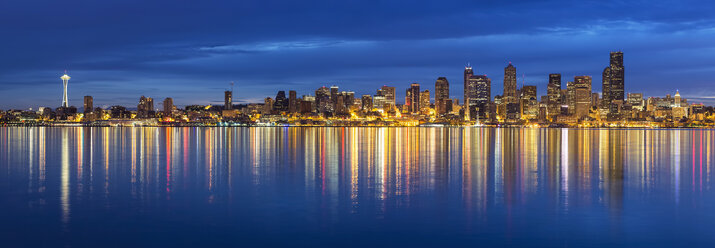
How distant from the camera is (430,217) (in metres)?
22.6

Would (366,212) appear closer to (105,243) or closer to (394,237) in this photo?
(394,237)

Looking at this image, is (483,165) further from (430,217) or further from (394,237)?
(394,237)

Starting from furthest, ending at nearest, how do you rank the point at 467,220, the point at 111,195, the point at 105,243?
the point at 111,195, the point at 467,220, the point at 105,243

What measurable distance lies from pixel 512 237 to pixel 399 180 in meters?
15.1

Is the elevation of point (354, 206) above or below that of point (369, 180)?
below

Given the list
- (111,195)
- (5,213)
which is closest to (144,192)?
(111,195)

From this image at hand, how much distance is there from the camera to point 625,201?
27.1 metres

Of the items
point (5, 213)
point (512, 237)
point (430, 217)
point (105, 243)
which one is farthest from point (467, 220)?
point (5, 213)

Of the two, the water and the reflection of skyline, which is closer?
the water

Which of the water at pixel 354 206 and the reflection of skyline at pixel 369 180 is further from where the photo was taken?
the reflection of skyline at pixel 369 180

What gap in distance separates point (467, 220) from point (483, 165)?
2413 cm

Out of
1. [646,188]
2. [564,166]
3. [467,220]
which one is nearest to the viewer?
[467,220]

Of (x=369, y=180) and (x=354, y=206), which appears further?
(x=369, y=180)

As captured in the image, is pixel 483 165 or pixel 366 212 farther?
pixel 483 165
